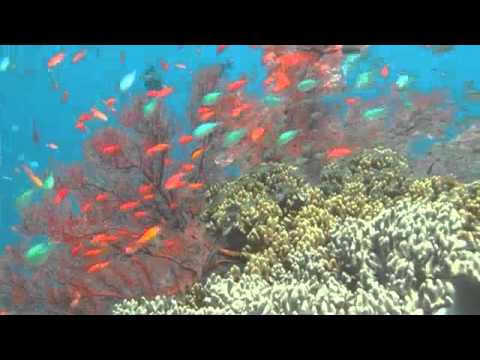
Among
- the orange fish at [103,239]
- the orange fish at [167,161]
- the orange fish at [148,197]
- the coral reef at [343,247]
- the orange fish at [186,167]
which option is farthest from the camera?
the orange fish at [167,161]

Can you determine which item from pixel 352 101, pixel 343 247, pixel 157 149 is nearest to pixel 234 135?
pixel 157 149

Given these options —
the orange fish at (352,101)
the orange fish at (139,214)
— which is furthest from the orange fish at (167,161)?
the orange fish at (352,101)

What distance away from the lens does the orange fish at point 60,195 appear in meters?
8.72

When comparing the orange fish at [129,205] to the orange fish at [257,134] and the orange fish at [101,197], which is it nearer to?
the orange fish at [101,197]

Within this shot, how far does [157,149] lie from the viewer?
29.4 ft

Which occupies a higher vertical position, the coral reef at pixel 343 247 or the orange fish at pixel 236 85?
the orange fish at pixel 236 85

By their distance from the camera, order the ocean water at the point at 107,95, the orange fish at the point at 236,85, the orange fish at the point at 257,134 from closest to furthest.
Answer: the orange fish at the point at 257,134
the orange fish at the point at 236,85
the ocean water at the point at 107,95

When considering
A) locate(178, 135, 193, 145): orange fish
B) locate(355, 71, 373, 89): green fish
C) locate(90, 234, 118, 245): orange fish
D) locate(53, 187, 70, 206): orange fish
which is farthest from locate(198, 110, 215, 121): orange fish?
locate(90, 234, 118, 245): orange fish

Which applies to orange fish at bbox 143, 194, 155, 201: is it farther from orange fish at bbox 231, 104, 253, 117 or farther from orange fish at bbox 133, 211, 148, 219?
orange fish at bbox 231, 104, 253, 117

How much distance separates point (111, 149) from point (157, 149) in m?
0.92

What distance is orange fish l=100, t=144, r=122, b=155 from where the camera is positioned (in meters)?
9.26

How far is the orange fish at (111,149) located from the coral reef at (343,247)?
8.40 feet
